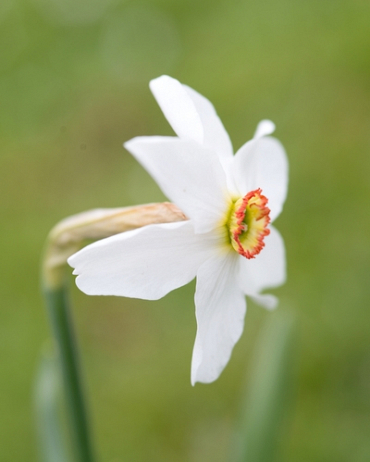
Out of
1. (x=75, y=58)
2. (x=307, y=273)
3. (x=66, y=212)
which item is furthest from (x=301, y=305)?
(x=75, y=58)

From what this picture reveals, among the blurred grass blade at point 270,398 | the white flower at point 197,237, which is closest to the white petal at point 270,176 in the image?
the white flower at point 197,237

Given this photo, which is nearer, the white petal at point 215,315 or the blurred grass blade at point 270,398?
the white petal at point 215,315

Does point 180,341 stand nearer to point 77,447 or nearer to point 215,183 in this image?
point 77,447

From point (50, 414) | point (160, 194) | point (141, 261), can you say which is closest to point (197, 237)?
point (141, 261)

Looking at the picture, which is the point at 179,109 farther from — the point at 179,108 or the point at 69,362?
the point at 69,362

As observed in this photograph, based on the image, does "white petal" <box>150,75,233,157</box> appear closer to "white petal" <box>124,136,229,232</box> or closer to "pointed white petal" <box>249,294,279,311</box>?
"white petal" <box>124,136,229,232</box>

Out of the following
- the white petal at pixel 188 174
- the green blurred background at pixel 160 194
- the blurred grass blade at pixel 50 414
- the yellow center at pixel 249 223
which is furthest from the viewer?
the green blurred background at pixel 160 194

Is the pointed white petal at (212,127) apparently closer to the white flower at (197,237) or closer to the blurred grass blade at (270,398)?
the white flower at (197,237)
